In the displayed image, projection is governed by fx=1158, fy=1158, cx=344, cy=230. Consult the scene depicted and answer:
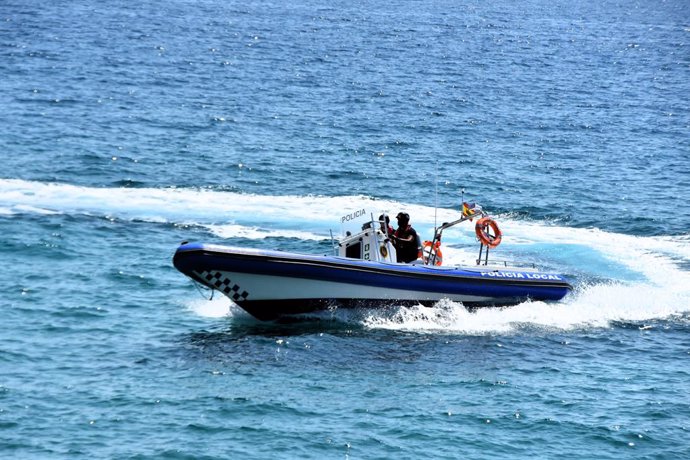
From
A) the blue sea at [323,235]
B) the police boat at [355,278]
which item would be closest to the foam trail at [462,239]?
the blue sea at [323,235]

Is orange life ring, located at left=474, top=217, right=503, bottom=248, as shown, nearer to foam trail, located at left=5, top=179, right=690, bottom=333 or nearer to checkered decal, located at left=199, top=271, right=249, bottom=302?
foam trail, located at left=5, top=179, right=690, bottom=333

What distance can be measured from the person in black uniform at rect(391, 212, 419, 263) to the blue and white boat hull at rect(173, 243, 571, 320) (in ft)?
2.76

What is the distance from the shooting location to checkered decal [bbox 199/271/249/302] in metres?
25.9

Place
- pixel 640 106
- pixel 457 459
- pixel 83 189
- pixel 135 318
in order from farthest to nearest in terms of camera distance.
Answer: pixel 640 106 < pixel 83 189 < pixel 135 318 < pixel 457 459

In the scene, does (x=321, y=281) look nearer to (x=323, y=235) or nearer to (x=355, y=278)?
(x=355, y=278)

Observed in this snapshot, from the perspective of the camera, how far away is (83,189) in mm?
38969

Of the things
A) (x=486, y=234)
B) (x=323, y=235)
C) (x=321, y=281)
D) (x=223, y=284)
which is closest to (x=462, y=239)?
(x=323, y=235)

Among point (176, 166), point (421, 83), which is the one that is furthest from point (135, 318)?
point (421, 83)

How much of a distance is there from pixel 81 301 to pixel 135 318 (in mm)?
1815

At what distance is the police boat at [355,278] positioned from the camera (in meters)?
25.8

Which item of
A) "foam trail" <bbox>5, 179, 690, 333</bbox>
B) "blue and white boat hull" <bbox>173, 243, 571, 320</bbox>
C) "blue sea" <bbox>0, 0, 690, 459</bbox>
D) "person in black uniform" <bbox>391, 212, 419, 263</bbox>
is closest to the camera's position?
"blue sea" <bbox>0, 0, 690, 459</bbox>

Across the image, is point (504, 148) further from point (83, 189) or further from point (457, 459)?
point (457, 459)

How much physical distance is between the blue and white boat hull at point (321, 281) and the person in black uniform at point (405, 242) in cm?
84

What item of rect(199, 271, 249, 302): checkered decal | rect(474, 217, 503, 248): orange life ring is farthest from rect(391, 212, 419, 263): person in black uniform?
rect(199, 271, 249, 302): checkered decal
